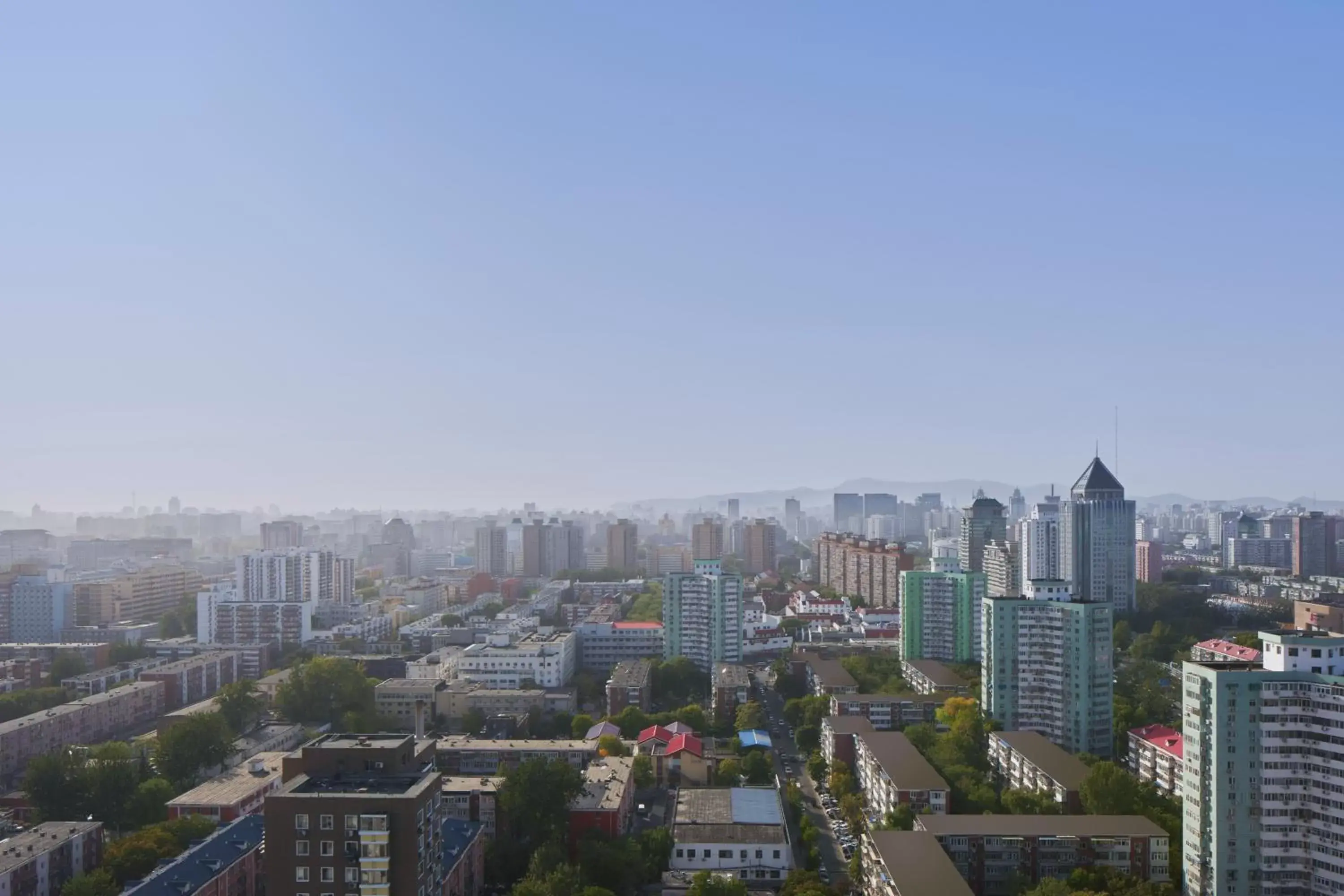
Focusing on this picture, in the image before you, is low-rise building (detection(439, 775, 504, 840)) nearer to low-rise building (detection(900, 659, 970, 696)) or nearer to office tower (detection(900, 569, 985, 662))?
low-rise building (detection(900, 659, 970, 696))

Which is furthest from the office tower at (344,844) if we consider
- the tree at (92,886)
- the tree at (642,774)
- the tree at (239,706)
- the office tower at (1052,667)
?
the office tower at (1052,667)

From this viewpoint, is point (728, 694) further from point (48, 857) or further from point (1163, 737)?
point (48, 857)

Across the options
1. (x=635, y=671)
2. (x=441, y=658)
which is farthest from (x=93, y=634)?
(x=635, y=671)

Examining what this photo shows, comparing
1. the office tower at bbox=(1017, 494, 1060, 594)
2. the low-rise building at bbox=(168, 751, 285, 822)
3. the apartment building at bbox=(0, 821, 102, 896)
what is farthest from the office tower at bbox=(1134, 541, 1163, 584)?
the apartment building at bbox=(0, 821, 102, 896)

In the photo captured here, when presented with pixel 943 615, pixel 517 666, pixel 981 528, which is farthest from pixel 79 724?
pixel 981 528

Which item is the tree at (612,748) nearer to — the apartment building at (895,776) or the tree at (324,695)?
the apartment building at (895,776)

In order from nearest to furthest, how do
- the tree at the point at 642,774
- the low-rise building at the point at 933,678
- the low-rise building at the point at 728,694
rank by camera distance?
the tree at the point at 642,774 → the low-rise building at the point at 728,694 → the low-rise building at the point at 933,678
